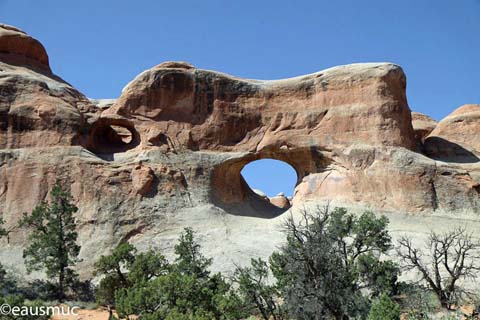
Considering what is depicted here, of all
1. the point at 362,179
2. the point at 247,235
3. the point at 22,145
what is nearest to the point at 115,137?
the point at 22,145

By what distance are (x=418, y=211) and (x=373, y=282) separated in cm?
928

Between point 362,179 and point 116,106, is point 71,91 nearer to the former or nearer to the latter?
point 116,106

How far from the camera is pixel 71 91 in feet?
112

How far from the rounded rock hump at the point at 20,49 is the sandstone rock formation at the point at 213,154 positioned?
415mm

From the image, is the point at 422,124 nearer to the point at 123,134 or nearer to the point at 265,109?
the point at 265,109

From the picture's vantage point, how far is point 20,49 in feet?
120

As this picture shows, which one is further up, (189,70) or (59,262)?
(189,70)

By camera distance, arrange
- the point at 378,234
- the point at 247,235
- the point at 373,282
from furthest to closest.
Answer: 1. the point at 247,235
2. the point at 378,234
3. the point at 373,282

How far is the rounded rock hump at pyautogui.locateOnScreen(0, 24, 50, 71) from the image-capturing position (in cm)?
3572

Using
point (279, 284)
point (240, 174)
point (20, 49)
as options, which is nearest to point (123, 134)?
point (240, 174)

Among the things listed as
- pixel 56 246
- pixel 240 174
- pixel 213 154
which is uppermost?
pixel 213 154

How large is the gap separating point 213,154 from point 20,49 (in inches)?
590

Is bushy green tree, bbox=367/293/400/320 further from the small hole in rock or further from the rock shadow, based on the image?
the small hole in rock

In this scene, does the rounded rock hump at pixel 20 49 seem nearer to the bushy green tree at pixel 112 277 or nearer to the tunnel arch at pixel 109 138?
the tunnel arch at pixel 109 138
